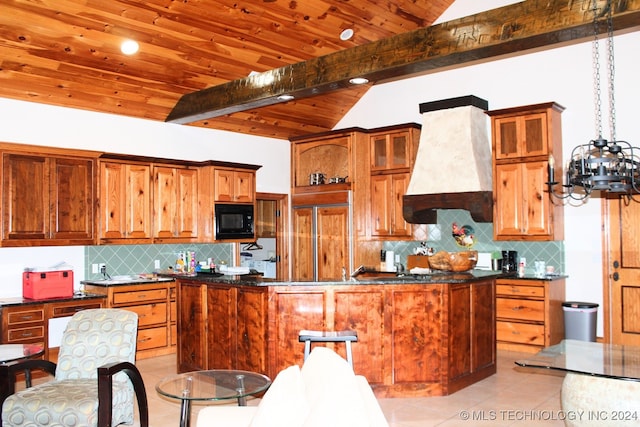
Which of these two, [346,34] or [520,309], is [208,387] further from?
[346,34]

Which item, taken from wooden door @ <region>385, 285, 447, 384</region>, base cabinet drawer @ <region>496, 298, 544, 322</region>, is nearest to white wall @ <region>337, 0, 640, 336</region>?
base cabinet drawer @ <region>496, 298, 544, 322</region>

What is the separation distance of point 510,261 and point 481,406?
291cm

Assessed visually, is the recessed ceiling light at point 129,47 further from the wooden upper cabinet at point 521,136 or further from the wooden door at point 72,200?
the wooden upper cabinet at point 521,136

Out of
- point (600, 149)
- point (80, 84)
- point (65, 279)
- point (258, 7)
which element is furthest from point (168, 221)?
point (600, 149)

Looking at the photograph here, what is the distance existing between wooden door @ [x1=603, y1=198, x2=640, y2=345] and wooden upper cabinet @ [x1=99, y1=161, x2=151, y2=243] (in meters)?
5.35

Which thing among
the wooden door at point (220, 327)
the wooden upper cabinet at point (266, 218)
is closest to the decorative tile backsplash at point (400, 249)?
the wooden upper cabinet at point (266, 218)

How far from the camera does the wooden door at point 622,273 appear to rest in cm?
640

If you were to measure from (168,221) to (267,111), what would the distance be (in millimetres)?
2121

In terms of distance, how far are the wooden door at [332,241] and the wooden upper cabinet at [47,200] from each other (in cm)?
319

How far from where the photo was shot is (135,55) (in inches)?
236

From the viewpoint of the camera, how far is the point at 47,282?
19.1 ft

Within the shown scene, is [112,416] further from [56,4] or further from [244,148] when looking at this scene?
[244,148]

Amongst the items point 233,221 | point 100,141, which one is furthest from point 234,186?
point 100,141

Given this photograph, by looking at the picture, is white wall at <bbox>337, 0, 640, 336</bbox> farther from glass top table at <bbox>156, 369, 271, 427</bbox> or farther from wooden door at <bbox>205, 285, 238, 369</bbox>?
glass top table at <bbox>156, 369, 271, 427</bbox>
